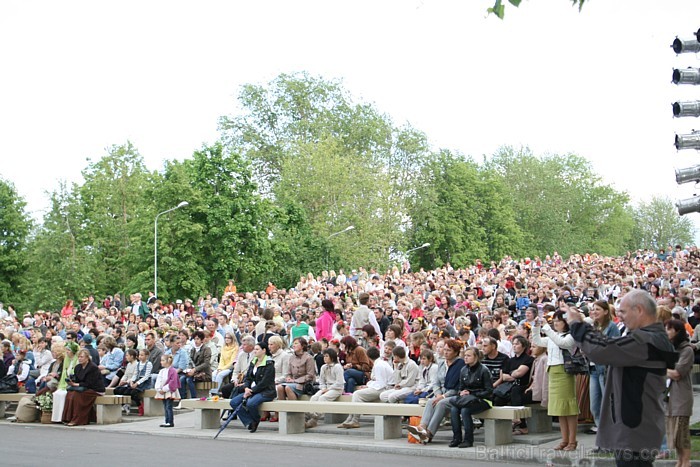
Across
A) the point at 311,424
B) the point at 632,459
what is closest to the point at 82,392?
the point at 311,424

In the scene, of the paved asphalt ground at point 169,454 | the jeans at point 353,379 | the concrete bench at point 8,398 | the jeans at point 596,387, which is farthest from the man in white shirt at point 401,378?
the concrete bench at point 8,398

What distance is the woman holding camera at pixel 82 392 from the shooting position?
1775 cm

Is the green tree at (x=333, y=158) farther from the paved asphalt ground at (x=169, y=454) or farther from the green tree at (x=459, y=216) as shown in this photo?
the paved asphalt ground at (x=169, y=454)

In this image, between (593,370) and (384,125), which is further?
(384,125)

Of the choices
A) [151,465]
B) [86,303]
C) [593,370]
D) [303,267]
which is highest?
[303,267]

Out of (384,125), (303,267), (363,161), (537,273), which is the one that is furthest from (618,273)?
(384,125)

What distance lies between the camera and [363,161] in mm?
64375

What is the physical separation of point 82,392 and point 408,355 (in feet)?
22.2

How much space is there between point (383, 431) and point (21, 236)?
5048cm

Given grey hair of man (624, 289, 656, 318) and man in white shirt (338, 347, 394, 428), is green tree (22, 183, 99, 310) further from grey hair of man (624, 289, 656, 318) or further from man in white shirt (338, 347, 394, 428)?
grey hair of man (624, 289, 656, 318)

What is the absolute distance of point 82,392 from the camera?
17.8 m

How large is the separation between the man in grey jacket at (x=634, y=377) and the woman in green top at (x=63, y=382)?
14046 mm

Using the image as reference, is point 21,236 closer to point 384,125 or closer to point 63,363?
point 384,125

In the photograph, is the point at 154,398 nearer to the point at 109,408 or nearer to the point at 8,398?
the point at 109,408
